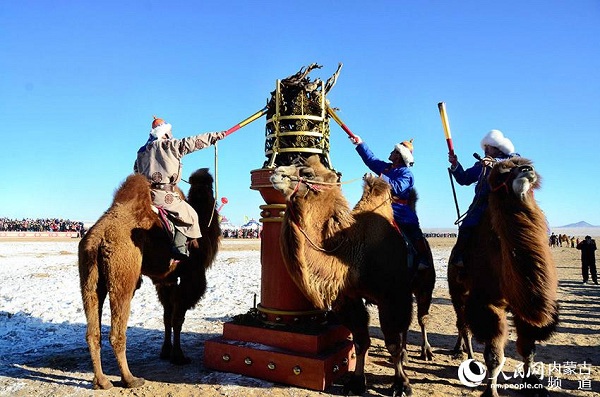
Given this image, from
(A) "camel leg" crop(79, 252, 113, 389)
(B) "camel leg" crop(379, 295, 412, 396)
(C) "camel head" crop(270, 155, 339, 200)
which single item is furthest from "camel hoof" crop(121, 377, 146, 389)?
(B) "camel leg" crop(379, 295, 412, 396)

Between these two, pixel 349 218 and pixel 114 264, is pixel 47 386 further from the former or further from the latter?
pixel 349 218

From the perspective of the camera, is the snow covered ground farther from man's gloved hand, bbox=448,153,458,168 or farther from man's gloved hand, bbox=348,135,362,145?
man's gloved hand, bbox=448,153,458,168

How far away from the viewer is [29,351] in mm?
6273

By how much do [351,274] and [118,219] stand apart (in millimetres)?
2748

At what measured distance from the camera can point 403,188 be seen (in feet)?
18.5

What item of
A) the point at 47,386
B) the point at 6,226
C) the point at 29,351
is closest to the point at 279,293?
the point at 47,386

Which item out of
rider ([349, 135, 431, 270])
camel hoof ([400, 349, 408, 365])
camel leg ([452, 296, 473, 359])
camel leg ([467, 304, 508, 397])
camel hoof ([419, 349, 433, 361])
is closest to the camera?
camel leg ([467, 304, 508, 397])

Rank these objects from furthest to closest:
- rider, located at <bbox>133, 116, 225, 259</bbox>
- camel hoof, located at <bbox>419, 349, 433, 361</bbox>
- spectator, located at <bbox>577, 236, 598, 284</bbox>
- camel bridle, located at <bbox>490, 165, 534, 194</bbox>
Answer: spectator, located at <bbox>577, 236, 598, 284</bbox> → camel hoof, located at <bbox>419, 349, 433, 361</bbox> → rider, located at <bbox>133, 116, 225, 259</bbox> → camel bridle, located at <bbox>490, 165, 534, 194</bbox>

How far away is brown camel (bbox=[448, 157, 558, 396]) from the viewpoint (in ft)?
13.0

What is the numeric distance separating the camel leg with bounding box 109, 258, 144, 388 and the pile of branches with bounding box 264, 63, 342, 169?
2.23m

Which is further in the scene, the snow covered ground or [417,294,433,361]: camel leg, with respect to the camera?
[417,294,433,361]: camel leg

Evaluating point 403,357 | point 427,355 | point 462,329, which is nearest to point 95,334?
point 403,357

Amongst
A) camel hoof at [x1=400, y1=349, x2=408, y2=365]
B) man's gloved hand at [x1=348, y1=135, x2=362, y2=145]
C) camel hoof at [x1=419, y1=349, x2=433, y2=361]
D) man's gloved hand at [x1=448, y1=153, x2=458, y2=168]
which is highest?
man's gloved hand at [x1=348, y1=135, x2=362, y2=145]

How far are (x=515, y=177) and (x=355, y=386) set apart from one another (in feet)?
9.05
